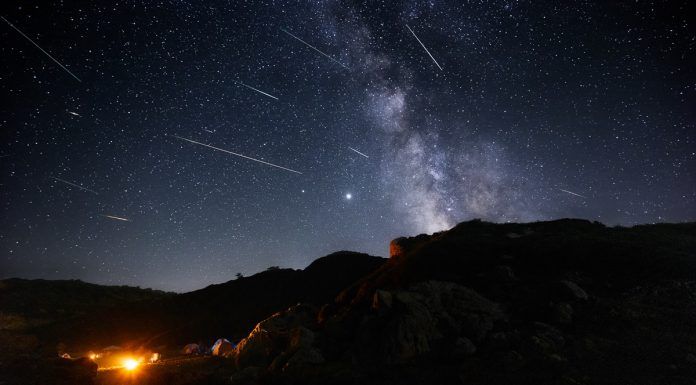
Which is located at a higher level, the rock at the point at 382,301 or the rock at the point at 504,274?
the rock at the point at 504,274

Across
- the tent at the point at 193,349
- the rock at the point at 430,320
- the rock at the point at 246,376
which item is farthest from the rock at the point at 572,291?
the tent at the point at 193,349

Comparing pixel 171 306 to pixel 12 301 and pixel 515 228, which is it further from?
pixel 515 228

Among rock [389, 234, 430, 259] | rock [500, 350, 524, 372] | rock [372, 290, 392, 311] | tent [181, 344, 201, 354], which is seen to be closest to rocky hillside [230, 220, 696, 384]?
rock [500, 350, 524, 372]

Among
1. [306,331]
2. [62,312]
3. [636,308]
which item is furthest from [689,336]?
[62,312]

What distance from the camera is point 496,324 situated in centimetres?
1620

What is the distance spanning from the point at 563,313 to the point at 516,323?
211 cm

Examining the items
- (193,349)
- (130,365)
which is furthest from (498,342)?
(193,349)

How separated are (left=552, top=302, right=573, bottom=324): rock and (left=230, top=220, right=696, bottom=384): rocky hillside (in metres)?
0.05

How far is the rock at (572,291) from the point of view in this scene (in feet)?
55.2

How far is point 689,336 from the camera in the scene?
1300 centimetres

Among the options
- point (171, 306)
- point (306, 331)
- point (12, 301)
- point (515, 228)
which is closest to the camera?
point (306, 331)

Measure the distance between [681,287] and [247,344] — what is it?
23537mm

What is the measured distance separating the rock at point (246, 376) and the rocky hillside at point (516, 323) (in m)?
0.06

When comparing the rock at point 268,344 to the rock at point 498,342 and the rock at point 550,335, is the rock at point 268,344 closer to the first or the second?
the rock at point 498,342
